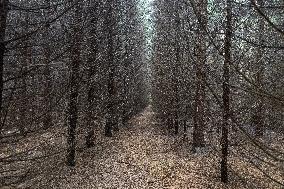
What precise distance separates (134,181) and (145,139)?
993 cm

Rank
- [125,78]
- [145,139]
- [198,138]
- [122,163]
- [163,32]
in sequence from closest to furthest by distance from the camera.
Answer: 1. [122,163]
2. [198,138]
3. [145,139]
4. [163,32]
5. [125,78]

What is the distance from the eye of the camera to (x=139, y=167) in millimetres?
18438

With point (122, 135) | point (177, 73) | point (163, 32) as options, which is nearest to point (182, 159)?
point (177, 73)

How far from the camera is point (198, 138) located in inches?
834

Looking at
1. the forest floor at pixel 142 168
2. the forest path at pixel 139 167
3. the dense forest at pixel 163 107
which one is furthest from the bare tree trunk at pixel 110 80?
the forest floor at pixel 142 168

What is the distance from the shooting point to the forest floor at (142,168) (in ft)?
51.3

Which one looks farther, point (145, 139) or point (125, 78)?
point (125, 78)

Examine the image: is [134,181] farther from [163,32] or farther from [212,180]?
[163,32]

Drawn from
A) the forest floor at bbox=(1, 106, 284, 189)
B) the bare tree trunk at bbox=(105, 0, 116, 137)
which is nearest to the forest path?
the forest floor at bbox=(1, 106, 284, 189)

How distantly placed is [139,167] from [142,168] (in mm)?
227

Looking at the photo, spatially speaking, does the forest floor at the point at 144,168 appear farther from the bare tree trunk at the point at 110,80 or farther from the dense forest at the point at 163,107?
the bare tree trunk at the point at 110,80

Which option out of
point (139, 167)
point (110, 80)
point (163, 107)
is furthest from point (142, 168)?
point (163, 107)

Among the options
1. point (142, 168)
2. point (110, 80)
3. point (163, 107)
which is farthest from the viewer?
point (163, 107)

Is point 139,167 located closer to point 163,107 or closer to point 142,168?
point 142,168
